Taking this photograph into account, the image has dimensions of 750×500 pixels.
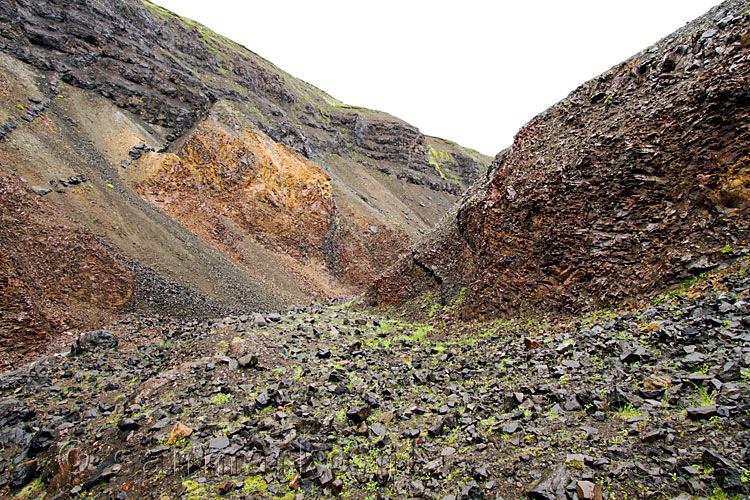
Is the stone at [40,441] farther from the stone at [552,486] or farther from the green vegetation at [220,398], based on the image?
the stone at [552,486]

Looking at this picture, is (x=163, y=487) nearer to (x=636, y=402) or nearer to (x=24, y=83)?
(x=636, y=402)

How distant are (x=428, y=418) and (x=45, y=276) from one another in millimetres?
14719

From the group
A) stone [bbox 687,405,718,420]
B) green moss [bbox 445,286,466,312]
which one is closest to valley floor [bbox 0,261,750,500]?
stone [bbox 687,405,718,420]

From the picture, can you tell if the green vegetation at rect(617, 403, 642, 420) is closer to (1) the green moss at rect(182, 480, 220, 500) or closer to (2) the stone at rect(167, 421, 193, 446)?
(1) the green moss at rect(182, 480, 220, 500)

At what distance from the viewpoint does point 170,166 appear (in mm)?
25000

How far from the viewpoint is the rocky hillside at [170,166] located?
1800cm

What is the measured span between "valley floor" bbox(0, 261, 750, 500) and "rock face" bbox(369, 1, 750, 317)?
3.55 ft

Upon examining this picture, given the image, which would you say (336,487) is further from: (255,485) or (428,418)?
(428,418)

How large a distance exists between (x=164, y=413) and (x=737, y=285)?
10.5 metres

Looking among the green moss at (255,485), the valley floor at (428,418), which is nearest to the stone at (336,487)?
the valley floor at (428,418)

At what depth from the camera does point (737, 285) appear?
234 inches

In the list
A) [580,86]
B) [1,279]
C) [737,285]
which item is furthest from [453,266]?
[1,279]

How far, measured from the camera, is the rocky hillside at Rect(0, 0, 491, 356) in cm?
1800

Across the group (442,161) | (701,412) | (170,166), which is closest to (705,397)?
(701,412)
